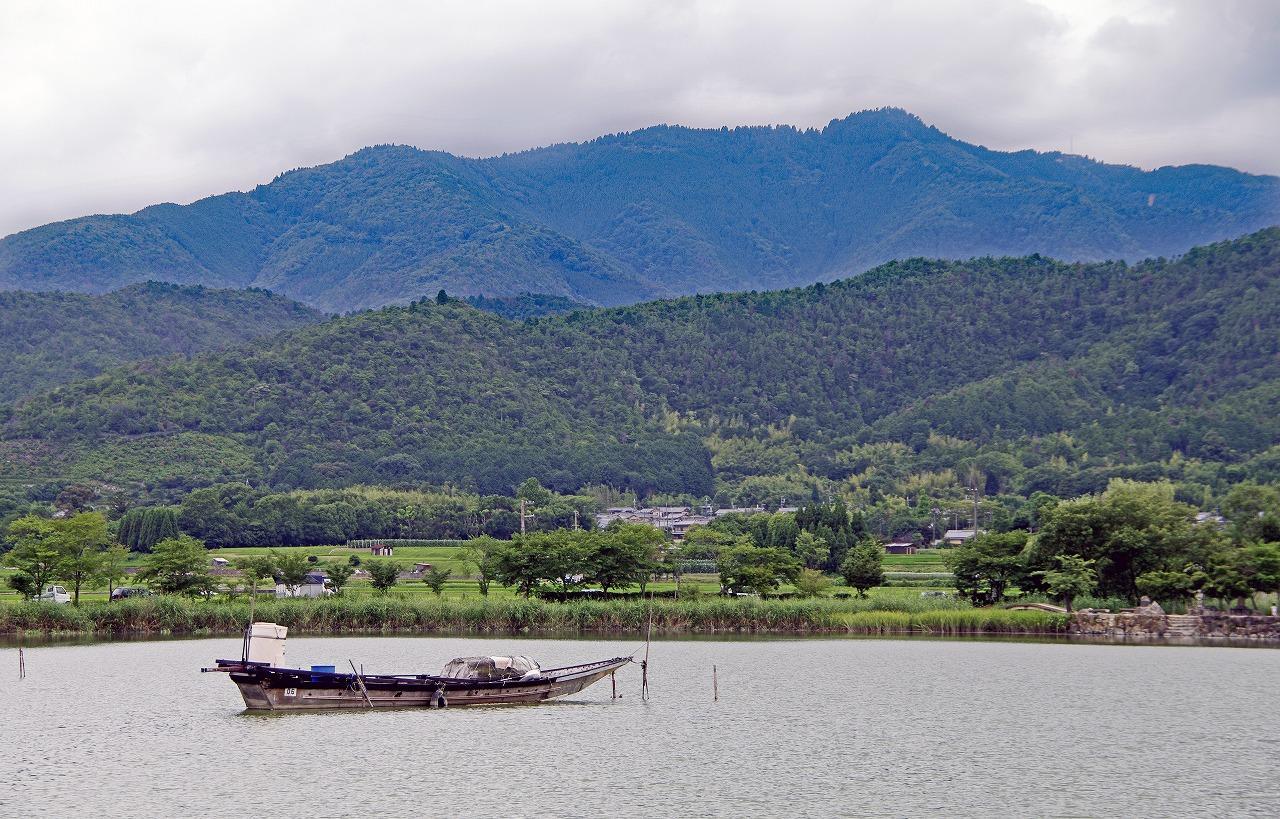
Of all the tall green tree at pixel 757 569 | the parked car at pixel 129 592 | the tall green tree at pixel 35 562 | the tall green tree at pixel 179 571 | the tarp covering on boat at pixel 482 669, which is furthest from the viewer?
the tall green tree at pixel 757 569

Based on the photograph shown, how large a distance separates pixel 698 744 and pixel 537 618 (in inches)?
1459

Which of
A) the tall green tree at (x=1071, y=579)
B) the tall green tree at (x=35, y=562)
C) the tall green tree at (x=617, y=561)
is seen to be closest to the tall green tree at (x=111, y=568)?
the tall green tree at (x=35, y=562)

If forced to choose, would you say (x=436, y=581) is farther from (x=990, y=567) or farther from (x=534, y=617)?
(x=990, y=567)

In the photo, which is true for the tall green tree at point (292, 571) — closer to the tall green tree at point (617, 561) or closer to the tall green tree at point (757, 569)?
the tall green tree at point (617, 561)

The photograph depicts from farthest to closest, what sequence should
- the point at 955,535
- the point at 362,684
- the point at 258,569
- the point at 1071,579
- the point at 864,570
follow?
the point at 955,535
the point at 258,569
the point at 864,570
the point at 1071,579
the point at 362,684

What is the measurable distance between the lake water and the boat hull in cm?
65

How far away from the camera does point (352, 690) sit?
5400 cm

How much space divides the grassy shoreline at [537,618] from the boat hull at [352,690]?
1068 inches

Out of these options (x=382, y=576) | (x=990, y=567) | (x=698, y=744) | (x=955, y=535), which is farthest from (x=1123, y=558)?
(x=955, y=535)

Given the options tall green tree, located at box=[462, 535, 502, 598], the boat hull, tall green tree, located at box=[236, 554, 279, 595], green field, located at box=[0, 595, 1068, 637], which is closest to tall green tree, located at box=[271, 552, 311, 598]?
tall green tree, located at box=[236, 554, 279, 595]

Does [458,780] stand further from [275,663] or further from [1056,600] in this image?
[1056,600]

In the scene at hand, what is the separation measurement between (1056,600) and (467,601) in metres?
33.4

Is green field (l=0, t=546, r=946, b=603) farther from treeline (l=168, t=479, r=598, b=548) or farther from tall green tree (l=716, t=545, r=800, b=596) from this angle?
treeline (l=168, t=479, r=598, b=548)

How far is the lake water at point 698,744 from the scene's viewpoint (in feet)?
129
